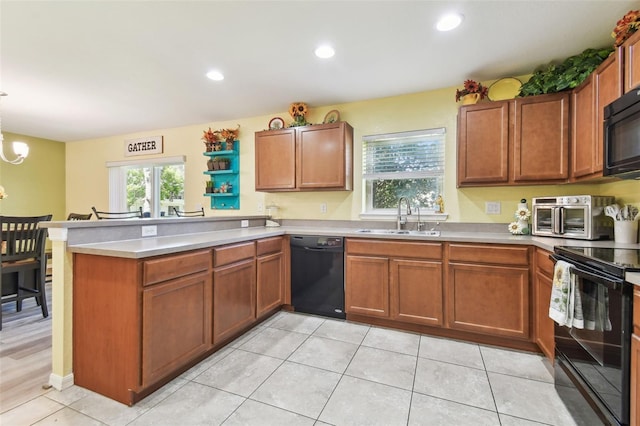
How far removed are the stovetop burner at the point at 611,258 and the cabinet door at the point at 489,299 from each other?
0.62m

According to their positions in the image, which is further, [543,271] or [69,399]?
[543,271]

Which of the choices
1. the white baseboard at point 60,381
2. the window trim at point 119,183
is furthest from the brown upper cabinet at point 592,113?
the window trim at point 119,183

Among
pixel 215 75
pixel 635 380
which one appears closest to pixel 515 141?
pixel 635 380

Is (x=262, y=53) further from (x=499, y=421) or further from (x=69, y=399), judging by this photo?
(x=499, y=421)

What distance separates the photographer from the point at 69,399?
67.5 inches

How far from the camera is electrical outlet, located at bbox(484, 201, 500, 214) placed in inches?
112

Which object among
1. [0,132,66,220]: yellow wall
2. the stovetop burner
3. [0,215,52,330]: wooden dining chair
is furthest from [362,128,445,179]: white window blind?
[0,132,66,220]: yellow wall

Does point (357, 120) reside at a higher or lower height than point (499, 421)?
higher

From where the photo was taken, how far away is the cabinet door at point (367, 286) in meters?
2.72

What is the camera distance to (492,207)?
113 inches

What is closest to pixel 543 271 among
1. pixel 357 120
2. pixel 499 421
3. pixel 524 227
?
pixel 524 227

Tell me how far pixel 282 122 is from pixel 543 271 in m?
3.10

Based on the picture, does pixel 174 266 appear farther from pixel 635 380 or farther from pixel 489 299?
pixel 489 299

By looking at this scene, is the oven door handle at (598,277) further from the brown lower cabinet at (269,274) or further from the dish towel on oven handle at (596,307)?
the brown lower cabinet at (269,274)
